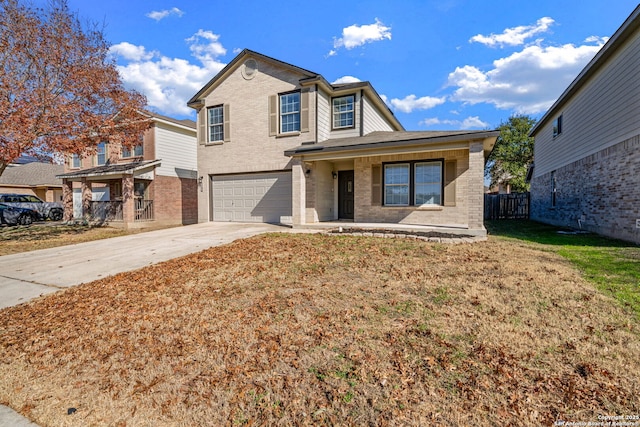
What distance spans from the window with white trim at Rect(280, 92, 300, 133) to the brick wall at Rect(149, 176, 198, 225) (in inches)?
291

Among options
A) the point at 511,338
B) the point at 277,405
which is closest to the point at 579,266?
the point at 511,338

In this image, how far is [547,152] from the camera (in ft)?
56.1

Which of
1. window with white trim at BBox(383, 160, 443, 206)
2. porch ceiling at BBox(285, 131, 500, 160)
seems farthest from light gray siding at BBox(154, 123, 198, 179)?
window with white trim at BBox(383, 160, 443, 206)

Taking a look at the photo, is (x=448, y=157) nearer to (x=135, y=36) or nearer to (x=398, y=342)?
(x=398, y=342)

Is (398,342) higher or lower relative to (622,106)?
lower

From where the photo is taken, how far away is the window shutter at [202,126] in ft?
51.6

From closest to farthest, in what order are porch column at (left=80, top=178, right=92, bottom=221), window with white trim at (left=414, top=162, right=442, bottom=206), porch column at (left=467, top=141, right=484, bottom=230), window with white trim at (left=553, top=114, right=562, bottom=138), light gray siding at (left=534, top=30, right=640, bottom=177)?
light gray siding at (left=534, top=30, right=640, bottom=177), porch column at (left=467, top=141, right=484, bottom=230), window with white trim at (left=414, top=162, right=442, bottom=206), window with white trim at (left=553, top=114, right=562, bottom=138), porch column at (left=80, top=178, right=92, bottom=221)

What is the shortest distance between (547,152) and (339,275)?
17414mm

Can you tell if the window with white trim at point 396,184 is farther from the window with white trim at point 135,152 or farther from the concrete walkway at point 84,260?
the window with white trim at point 135,152

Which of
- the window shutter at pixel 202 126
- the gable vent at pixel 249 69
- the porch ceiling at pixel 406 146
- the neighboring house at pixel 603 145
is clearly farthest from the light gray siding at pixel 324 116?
the neighboring house at pixel 603 145

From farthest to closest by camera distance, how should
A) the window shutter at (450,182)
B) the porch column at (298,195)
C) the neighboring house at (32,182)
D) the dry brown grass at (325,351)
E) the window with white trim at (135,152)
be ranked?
1. the neighboring house at (32,182)
2. the window with white trim at (135,152)
3. the porch column at (298,195)
4. the window shutter at (450,182)
5. the dry brown grass at (325,351)

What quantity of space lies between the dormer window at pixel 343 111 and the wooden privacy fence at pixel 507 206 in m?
12.0

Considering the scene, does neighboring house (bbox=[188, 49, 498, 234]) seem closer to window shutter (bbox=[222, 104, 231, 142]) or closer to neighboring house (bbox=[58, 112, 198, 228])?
window shutter (bbox=[222, 104, 231, 142])

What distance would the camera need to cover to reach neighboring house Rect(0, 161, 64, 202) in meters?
27.2
